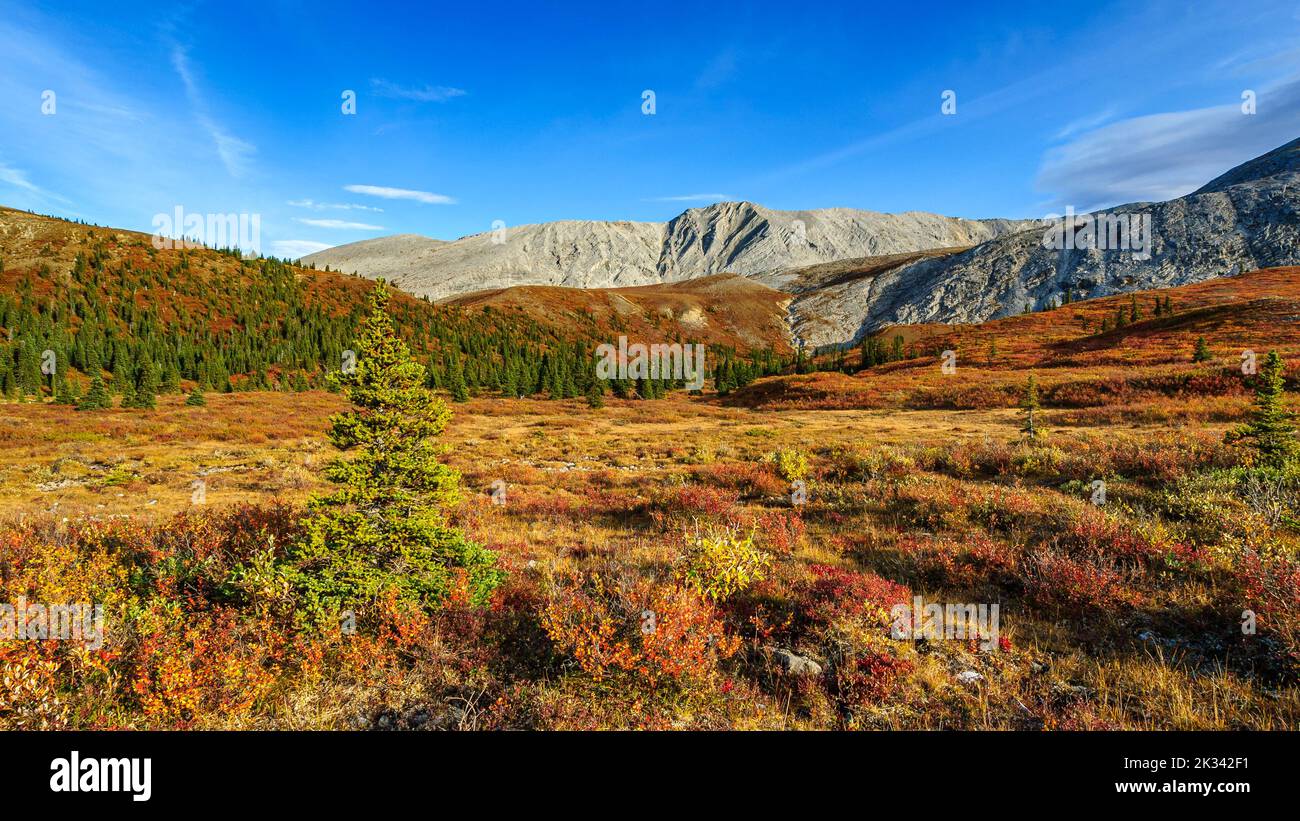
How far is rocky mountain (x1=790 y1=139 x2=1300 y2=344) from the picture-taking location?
130m

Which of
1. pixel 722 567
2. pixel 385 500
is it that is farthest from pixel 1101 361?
pixel 385 500

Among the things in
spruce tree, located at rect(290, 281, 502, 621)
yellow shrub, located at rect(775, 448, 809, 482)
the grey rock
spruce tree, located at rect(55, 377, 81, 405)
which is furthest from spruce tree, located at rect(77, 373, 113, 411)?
the grey rock

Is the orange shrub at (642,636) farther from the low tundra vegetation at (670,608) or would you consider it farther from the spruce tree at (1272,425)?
the spruce tree at (1272,425)

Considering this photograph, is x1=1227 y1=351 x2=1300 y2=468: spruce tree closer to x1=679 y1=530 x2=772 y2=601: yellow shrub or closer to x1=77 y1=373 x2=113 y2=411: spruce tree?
x1=679 y1=530 x2=772 y2=601: yellow shrub

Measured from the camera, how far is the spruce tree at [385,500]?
6.85 meters

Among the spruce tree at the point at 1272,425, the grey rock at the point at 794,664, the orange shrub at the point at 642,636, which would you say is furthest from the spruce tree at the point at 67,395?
the spruce tree at the point at 1272,425

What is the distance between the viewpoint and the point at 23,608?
18.2ft

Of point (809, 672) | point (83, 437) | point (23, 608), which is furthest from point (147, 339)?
point (809, 672)

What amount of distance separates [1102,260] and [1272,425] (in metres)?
181

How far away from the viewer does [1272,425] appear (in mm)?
11867

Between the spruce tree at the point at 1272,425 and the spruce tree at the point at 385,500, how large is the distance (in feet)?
58.1

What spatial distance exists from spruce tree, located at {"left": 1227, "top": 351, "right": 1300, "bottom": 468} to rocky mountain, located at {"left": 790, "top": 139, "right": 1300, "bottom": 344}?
158 meters
